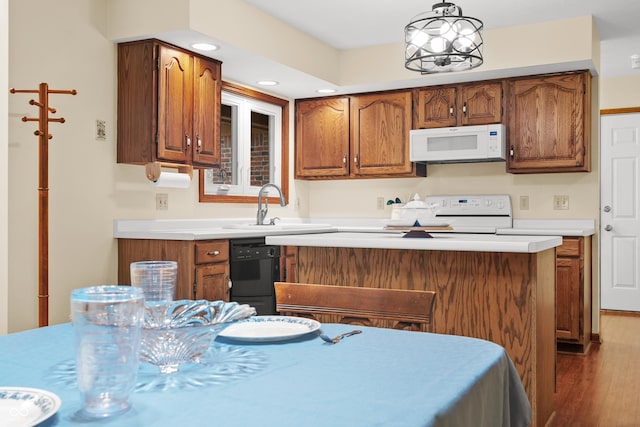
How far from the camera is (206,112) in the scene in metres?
4.16

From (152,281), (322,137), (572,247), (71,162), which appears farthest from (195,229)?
(152,281)

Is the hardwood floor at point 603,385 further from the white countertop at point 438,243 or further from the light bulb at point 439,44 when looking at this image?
the light bulb at point 439,44

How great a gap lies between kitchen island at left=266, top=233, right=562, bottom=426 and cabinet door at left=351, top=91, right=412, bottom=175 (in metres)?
2.48

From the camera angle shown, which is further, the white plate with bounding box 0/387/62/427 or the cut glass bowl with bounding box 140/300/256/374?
the cut glass bowl with bounding box 140/300/256/374

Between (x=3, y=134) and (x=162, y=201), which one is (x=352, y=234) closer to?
(x=162, y=201)

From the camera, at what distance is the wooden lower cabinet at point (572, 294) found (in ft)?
14.3

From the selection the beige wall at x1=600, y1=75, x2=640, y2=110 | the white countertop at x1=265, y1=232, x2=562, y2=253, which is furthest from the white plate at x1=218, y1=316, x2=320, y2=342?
the beige wall at x1=600, y1=75, x2=640, y2=110

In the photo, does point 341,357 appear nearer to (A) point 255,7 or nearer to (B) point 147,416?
(B) point 147,416

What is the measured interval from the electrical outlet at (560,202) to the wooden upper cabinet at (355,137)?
1.13 metres

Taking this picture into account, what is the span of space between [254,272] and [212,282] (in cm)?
42

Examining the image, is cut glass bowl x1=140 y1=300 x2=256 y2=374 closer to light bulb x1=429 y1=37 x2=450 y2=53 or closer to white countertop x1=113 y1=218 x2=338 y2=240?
light bulb x1=429 y1=37 x2=450 y2=53

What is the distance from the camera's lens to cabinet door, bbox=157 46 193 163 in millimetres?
3762

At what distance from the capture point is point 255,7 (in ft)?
13.7

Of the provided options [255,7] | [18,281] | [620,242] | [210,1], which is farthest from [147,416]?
[620,242]
